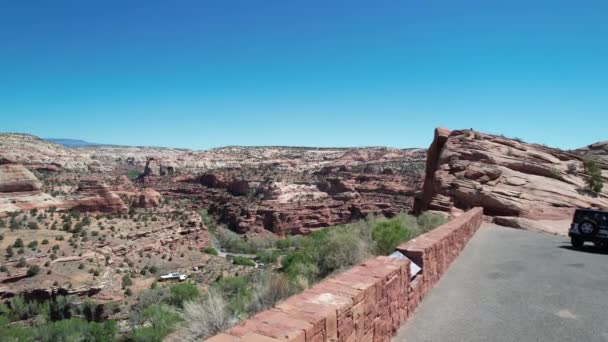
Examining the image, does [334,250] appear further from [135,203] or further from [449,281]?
[135,203]

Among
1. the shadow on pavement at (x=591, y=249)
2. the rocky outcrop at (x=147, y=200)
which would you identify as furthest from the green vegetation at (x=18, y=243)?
the shadow on pavement at (x=591, y=249)

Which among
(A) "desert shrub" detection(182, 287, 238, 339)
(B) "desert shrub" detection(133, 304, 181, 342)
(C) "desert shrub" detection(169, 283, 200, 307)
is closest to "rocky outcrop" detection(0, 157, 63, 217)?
(C) "desert shrub" detection(169, 283, 200, 307)

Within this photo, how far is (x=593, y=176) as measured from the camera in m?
21.6

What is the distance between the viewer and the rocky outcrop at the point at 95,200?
4575cm

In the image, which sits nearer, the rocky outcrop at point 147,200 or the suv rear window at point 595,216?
the suv rear window at point 595,216

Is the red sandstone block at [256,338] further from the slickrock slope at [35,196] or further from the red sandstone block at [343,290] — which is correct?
the slickrock slope at [35,196]

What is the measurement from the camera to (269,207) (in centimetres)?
6600

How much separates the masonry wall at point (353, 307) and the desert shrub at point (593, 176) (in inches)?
759

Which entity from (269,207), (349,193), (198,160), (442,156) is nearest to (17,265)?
(442,156)

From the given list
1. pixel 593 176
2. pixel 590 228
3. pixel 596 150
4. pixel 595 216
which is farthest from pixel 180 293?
pixel 596 150

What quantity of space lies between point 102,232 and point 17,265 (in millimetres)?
11738

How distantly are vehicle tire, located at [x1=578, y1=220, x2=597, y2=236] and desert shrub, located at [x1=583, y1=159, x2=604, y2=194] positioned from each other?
38.1 ft

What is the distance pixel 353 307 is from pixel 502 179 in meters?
19.5

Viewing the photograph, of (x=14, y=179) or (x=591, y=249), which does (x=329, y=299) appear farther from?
(x=14, y=179)
